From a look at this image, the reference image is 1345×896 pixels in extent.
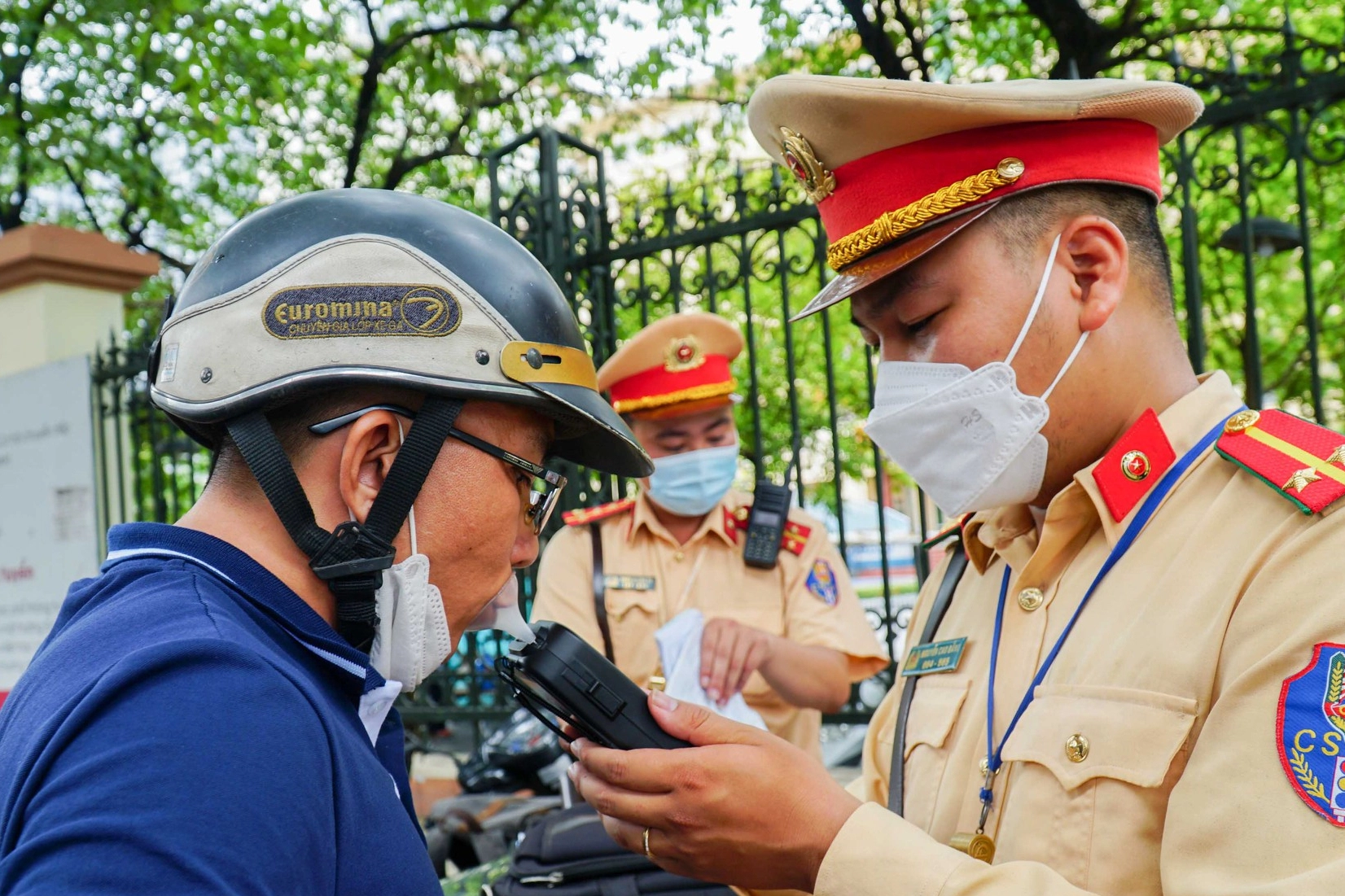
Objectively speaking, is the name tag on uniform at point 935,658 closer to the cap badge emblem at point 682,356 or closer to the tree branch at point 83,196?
the cap badge emblem at point 682,356

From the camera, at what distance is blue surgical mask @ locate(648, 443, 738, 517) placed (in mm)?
3760

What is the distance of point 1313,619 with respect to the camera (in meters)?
1.30

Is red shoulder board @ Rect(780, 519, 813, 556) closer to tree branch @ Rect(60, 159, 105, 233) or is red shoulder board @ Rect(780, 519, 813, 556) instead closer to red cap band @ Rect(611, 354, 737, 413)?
red cap band @ Rect(611, 354, 737, 413)

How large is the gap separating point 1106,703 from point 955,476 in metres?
0.50

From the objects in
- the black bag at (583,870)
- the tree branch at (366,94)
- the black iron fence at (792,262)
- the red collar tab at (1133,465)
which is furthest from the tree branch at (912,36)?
the red collar tab at (1133,465)

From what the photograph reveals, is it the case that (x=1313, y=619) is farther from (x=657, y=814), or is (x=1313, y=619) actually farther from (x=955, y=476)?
(x=657, y=814)

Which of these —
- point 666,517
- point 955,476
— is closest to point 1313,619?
point 955,476

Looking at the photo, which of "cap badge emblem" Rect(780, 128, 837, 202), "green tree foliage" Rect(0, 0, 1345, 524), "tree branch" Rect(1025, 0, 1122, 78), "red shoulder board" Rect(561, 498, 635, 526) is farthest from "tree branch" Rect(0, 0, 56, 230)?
"cap badge emblem" Rect(780, 128, 837, 202)

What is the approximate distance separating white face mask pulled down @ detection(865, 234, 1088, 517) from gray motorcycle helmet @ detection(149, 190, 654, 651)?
65cm

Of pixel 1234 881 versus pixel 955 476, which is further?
pixel 955 476

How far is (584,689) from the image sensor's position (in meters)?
1.68

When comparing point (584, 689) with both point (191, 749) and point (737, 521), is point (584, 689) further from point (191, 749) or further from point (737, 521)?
point (737, 521)

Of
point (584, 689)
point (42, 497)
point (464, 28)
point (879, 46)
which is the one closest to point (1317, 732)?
point (584, 689)

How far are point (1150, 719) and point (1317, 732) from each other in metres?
0.23
